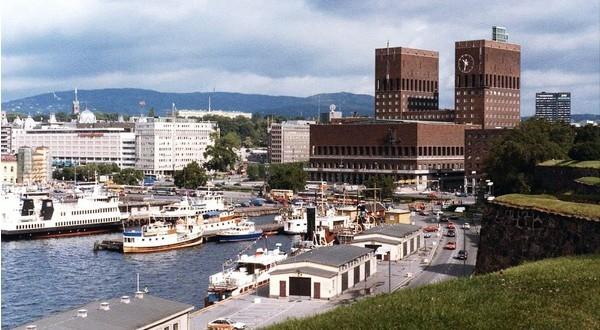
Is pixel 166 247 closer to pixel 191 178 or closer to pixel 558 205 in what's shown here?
pixel 558 205

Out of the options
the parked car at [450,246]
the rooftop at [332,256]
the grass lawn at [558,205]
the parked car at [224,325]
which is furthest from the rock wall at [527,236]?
the parked car at [450,246]

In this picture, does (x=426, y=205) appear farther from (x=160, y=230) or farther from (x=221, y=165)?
(x=221, y=165)

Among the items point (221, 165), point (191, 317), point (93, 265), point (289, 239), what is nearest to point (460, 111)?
point (221, 165)

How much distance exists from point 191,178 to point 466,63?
4752 cm

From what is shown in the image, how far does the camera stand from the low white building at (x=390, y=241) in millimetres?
51438

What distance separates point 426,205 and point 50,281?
5726 cm

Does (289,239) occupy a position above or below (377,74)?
below

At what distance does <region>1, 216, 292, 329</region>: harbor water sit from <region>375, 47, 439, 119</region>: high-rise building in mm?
72787

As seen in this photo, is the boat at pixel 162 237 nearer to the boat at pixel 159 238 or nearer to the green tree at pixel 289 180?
the boat at pixel 159 238

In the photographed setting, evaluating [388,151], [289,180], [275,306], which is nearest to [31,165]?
[289,180]

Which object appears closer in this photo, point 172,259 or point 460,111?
point 172,259

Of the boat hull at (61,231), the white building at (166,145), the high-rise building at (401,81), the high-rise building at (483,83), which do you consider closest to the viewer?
the boat hull at (61,231)

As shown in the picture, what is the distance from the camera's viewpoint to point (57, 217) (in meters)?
82.8

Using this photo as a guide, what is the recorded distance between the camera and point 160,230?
69.8 metres
